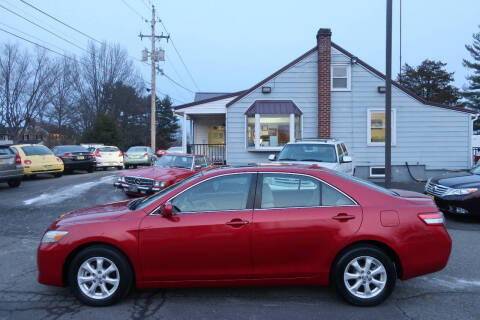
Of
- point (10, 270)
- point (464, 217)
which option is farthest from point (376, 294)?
point (464, 217)

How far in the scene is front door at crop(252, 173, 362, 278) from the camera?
3984 mm

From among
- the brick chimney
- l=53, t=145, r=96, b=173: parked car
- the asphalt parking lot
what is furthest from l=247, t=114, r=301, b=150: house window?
the asphalt parking lot

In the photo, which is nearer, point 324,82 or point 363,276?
point 363,276

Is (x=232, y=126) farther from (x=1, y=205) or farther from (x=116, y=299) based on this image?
(x=116, y=299)

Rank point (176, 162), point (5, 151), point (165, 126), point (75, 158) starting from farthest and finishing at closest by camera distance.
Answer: point (165, 126)
point (75, 158)
point (5, 151)
point (176, 162)

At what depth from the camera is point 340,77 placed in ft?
50.0

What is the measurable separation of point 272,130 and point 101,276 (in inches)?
466

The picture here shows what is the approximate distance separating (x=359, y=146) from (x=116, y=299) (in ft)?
42.1

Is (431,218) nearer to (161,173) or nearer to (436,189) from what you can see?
(436,189)

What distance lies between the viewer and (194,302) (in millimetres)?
4129

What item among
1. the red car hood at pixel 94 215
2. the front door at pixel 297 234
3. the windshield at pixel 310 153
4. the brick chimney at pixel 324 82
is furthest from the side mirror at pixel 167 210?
the brick chimney at pixel 324 82

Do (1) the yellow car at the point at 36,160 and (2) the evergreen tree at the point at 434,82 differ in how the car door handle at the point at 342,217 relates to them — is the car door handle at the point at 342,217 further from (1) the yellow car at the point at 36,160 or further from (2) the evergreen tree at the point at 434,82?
(2) the evergreen tree at the point at 434,82

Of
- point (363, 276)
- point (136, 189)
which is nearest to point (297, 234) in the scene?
point (363, 276)

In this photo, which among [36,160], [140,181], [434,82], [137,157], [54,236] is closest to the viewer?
[54,236]
